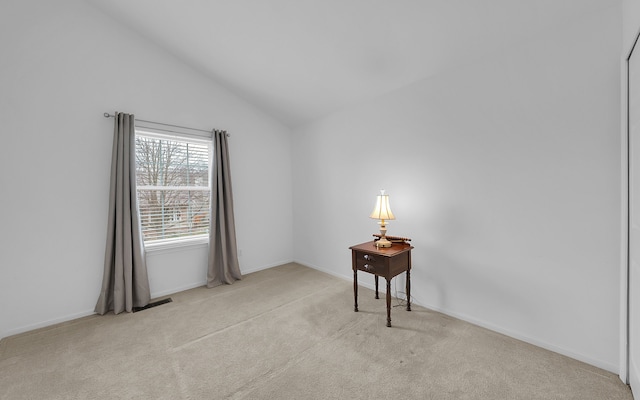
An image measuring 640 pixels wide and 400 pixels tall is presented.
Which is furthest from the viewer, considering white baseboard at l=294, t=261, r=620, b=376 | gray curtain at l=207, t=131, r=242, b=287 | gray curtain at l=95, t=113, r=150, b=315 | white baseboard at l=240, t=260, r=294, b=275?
white baseboard at l=240, t=260, r=294, b=275

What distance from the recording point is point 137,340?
2170 mm

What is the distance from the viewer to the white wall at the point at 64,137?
233 centimetres

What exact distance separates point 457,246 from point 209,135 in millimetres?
3286

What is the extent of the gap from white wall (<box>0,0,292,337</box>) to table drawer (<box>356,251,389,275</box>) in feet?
7.53

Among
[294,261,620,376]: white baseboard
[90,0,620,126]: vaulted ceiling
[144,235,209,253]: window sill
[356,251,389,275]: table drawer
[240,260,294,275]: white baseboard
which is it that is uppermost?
[90,0,620,126]: vaulted ceiling

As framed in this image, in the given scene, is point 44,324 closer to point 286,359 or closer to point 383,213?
point 286,359

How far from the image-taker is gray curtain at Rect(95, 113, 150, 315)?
8.84 feet

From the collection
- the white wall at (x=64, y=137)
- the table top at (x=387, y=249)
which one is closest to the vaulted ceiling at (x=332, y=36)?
the white wall at (x=64, y=137)

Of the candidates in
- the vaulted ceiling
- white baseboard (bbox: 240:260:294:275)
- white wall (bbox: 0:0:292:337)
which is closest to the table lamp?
the vaulted ceiling

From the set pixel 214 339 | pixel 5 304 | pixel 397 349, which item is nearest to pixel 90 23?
pixel 5 304

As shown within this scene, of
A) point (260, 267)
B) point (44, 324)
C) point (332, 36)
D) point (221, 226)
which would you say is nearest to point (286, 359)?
point (221, 226)

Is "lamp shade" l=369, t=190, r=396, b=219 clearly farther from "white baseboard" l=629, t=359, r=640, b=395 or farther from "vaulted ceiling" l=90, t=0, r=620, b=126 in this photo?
"white baseboard" l=629, t=359, r=640, b=395

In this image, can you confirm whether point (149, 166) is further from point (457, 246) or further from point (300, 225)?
point (457, 246)

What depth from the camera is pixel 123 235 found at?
275 centimetres
